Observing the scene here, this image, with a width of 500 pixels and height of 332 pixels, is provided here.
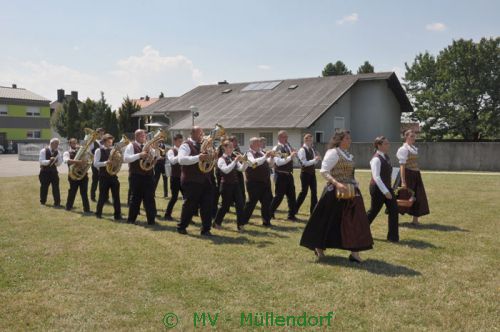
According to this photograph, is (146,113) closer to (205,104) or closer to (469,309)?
(205,104)

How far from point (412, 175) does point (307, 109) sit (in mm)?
23889

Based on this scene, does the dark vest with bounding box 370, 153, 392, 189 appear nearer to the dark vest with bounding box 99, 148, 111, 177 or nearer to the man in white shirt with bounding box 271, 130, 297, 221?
the man in white shirt with bounding box 271, 130, 297, 221

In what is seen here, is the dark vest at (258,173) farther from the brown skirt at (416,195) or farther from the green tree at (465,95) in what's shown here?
the green tree at (465,95)

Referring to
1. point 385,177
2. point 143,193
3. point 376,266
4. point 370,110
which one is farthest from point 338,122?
point 376,266

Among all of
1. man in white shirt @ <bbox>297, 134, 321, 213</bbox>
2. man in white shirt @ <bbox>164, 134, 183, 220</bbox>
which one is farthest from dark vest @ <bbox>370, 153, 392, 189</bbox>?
man in white shirt @ <bbox>164, 134, 183, 220</bbox>

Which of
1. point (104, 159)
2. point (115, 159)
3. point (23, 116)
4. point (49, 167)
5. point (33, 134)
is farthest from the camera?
point (33, 134)

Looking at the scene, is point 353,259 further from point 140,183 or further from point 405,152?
point 140,183

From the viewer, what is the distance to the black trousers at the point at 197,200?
9094 millimetres

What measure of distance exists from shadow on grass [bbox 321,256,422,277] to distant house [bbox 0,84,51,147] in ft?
200

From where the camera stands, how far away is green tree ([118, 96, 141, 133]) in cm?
5747

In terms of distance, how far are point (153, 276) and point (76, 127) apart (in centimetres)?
5839

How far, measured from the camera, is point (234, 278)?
645 centimetres

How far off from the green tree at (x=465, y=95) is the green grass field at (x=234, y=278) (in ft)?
115

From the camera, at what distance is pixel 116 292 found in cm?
588
